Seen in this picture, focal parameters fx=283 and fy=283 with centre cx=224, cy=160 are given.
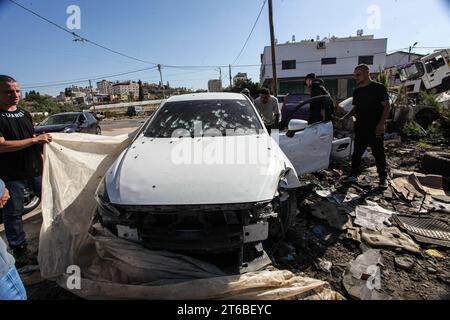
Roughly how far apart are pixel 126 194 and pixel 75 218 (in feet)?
3.10

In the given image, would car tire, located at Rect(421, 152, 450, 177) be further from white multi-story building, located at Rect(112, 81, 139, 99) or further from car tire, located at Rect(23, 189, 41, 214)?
white multi-story building, located at Rect(112, 81, 139, 99)

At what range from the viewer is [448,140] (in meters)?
7.86

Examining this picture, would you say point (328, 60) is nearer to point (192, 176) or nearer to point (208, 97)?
point (208, 97)

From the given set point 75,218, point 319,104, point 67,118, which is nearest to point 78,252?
point 75,218

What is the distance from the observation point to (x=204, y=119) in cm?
347

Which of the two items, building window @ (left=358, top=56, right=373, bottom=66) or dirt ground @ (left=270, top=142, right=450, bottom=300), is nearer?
dirt ground @ (left=270, top=142, right=450, bottom=300)

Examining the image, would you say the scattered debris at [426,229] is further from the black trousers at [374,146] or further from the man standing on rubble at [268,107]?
the man standing on rubble at [268,107]

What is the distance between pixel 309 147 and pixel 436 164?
287 cm

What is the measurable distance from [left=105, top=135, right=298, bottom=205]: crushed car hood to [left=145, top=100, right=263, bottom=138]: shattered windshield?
40 cm

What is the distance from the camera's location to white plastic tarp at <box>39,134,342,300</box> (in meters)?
2.09

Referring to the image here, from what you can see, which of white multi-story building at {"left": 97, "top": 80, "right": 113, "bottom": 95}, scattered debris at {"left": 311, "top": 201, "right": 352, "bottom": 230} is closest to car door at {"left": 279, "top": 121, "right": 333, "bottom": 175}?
scattered debris at {"left": 311, "top": 201, "right": 352, "bottom": 230}

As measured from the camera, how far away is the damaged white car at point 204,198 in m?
2.14

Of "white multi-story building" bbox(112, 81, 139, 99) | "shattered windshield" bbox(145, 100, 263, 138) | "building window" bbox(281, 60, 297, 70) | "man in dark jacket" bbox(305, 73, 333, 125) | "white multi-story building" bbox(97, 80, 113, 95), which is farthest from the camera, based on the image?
"white multi-story building" bbox(112, 81, 139, 99)

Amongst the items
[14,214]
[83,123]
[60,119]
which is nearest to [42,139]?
[14,214]
